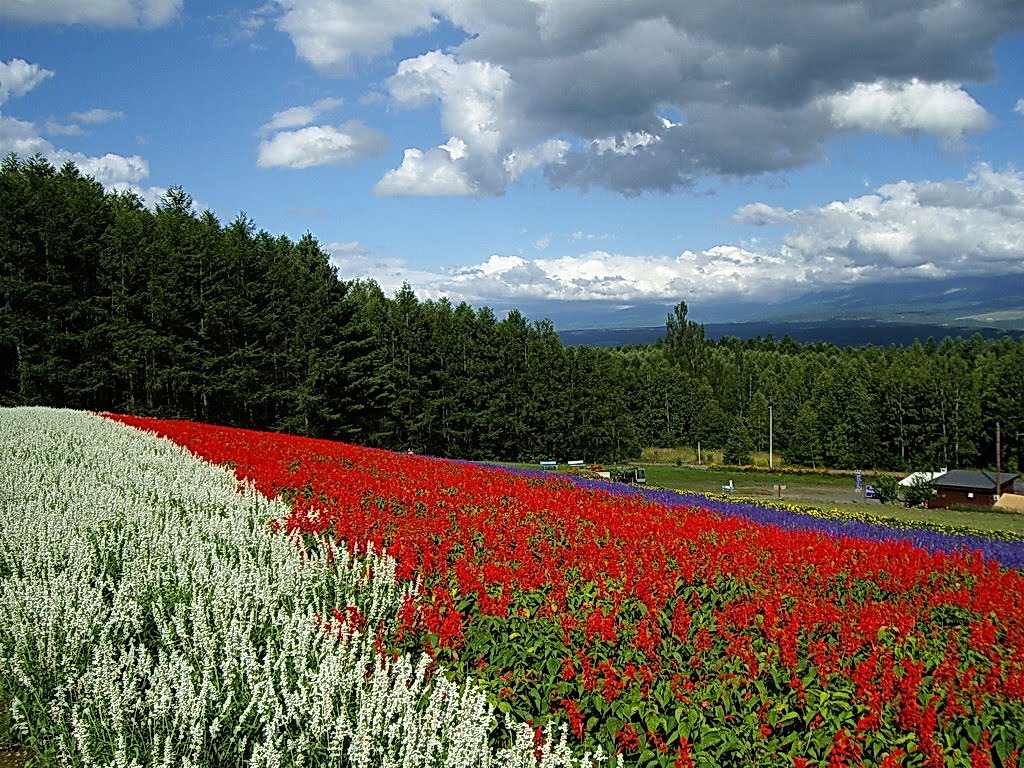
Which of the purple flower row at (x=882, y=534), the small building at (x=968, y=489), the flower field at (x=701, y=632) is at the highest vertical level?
the flower field at (x=701, y=632)

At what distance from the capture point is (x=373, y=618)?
200 inches

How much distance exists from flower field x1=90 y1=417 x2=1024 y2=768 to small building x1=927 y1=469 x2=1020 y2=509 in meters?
36.6

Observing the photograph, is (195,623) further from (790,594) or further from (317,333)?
(317,333)

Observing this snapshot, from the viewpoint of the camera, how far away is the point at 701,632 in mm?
4773

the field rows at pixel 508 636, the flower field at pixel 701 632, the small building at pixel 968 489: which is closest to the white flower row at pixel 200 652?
the field rows at pixel 508 636

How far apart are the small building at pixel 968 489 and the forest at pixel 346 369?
2701 centimetres

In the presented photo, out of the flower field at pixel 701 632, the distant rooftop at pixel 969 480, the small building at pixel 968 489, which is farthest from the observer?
the distant rooftop at pixel 969 480

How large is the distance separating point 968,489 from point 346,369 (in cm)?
3579

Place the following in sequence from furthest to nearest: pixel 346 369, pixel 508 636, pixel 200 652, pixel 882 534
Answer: pixel 346 369
pixel 882 534
pixel 508 636
pixel 200 652

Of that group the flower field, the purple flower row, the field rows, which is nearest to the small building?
the purple flower row

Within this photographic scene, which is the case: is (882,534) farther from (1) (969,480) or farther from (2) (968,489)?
(1) (969,480)

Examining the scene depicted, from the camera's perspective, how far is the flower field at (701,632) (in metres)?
3.81

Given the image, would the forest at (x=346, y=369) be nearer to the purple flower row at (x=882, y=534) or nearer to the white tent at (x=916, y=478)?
the white tent at (x=916, y=478)

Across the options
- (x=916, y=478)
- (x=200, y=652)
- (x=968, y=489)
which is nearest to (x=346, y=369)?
(x=916, y=478)
